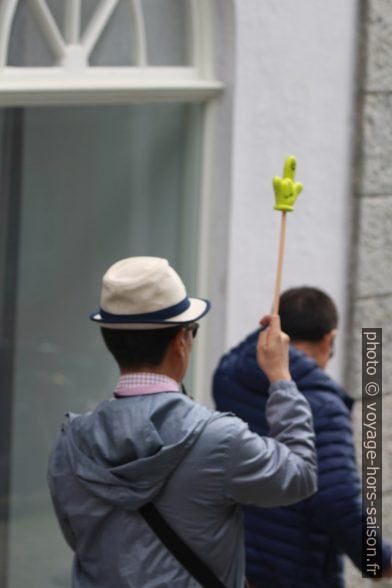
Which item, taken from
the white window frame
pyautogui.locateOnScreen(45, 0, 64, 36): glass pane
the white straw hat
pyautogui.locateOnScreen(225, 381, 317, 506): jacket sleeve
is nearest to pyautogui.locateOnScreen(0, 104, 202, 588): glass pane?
the white window frame

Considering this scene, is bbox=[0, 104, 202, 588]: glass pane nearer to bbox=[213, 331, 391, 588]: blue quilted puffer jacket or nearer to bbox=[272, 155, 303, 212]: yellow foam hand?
bbox=[213, 331, 391, 588]: blue quilted puffer jacket

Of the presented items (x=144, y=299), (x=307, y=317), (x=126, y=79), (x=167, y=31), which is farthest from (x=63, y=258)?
(x=144, y=299)

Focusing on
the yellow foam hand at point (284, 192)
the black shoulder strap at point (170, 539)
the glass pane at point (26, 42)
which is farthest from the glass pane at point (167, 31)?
the black shoulder strap at point (170, 539)

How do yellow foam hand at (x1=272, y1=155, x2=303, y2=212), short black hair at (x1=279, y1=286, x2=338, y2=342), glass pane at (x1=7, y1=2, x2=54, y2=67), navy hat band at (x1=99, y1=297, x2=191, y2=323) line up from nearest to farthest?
1. navy hat band at (x1=99, y1=297, x2=191, y2=323)
2. yellow foam hand at (x1=272, y1=155, x2=303, y2=212)
3. short black hair at (x1=279, y1=286, x2=338, y2=342)
4. glass pane at (x1=7, y1=2, x2=54, y2=67)

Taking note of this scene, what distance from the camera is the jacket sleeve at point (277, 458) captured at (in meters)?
3.08

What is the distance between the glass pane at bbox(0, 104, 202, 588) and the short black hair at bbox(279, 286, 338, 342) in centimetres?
149

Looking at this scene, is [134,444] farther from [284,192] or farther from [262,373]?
[262,373]

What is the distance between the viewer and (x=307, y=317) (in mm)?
4230

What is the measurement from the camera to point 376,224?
6.51 metres

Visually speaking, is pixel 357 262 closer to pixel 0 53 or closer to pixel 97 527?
pixel 0 53

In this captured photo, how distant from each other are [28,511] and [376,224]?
7.41 ft

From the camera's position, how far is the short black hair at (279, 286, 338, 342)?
423 centimetres

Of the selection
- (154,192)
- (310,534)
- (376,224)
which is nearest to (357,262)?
(376,224)

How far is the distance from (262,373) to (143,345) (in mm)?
1013
